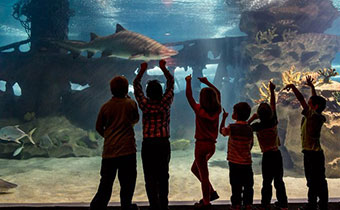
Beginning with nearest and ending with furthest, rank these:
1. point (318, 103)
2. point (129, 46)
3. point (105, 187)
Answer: point (105, 187), point (318, 103), point (129, 46)

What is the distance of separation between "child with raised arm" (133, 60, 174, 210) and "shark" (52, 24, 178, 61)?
9.49ft

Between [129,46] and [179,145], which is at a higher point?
[129,46]

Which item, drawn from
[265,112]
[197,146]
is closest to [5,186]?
[197,146]

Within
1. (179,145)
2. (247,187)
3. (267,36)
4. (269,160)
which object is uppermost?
(267,36)

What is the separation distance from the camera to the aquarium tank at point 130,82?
6398 millimetres

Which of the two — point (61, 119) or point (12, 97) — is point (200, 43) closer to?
point (61, 119)

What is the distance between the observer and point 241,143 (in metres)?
2.77

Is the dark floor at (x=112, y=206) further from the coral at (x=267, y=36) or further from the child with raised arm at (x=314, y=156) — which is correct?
the coral at (x=267, y=36)

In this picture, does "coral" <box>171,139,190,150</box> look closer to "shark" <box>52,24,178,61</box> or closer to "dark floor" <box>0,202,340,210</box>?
"shark" <box>52,24,178,61</box>

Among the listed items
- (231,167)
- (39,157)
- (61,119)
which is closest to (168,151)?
(231,167)

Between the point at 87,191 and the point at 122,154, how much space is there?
3736mm

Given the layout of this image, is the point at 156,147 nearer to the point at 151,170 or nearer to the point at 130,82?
the point at 151,170

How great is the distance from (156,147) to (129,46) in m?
3.98

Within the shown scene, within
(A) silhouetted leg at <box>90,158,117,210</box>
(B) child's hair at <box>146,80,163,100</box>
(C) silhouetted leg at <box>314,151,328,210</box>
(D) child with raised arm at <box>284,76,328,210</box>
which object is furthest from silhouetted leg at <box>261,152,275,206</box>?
(A) silhouetted leg at <box>90,158,117,210</box>
